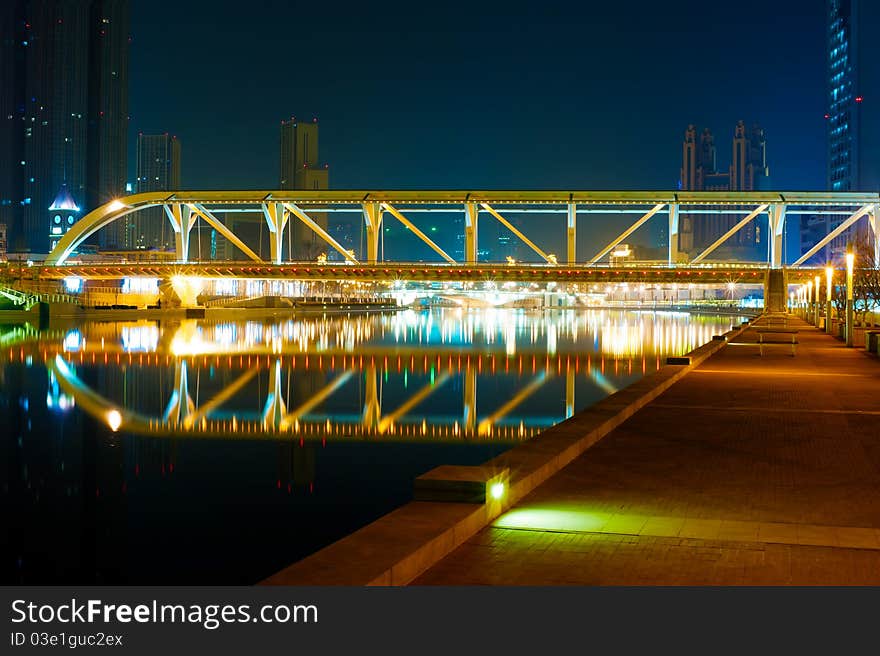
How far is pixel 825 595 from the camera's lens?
7.25 metres

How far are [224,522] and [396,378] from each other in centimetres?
2195

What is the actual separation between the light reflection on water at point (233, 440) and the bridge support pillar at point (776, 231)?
162 feet

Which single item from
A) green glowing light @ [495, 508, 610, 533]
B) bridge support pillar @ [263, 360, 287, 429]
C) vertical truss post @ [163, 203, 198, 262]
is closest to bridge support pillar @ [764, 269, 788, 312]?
vertical truss post @ [163, 203, 198, 262]

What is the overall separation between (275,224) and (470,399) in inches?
2785

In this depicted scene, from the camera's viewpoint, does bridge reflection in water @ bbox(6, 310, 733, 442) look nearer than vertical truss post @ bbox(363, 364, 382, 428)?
Yes

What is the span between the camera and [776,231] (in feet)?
303

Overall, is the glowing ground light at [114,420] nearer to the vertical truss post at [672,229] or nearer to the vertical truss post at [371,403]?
the vertical truss post at [371,403]

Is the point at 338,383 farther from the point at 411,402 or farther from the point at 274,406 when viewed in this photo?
the point at 274,406

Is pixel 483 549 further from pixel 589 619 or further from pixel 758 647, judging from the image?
pixel 758 647

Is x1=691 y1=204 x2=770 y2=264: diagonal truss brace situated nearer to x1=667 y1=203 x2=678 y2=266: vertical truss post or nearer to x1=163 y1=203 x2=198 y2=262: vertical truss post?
x1=667 y1=203 x2=678 y2=266: vertical truss post

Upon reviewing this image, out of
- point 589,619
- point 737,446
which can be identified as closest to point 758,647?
point 589,619

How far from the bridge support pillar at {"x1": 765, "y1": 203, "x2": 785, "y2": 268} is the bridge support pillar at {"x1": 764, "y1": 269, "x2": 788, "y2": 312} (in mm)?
11026

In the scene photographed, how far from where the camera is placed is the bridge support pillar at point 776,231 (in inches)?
3573

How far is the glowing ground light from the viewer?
21.2 m
